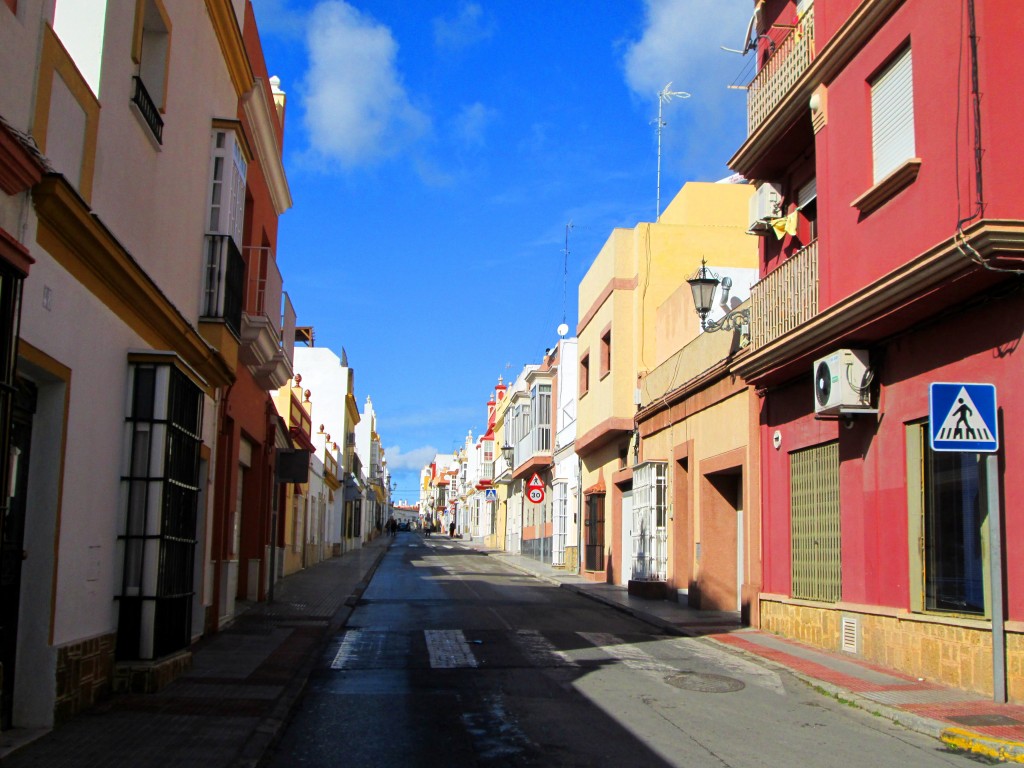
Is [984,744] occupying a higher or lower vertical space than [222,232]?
lower

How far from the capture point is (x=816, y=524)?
1370 cm

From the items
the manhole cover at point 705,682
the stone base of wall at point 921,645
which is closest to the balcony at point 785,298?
the stone base of wall at point 921,645

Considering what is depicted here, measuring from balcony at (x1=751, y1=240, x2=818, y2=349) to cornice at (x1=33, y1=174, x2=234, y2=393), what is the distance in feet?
24.8

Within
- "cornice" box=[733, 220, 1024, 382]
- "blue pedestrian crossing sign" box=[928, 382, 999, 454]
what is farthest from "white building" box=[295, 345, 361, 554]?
"blue pedestrian crossing sign" box=[928, 382, 999, 454]

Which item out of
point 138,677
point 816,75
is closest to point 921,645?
point 816,75

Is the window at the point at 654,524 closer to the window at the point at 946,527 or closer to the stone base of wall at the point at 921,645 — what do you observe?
the stone base of wall at the point at 921,645

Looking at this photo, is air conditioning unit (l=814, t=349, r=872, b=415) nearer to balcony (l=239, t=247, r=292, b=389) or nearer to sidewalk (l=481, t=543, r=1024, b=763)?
sidewalk (l=481, t=543, r=1024, b=763)

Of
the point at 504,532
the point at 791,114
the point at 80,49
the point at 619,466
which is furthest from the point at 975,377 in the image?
the point at 504,532

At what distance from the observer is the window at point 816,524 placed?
42.9ft

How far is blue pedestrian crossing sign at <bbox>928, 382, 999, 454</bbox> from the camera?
8.85 metres

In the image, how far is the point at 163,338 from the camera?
10172 mm

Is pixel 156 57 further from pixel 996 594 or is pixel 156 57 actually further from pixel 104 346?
pixel 996 594

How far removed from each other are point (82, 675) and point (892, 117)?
976 centimetres

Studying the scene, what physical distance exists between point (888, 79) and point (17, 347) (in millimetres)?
9483
